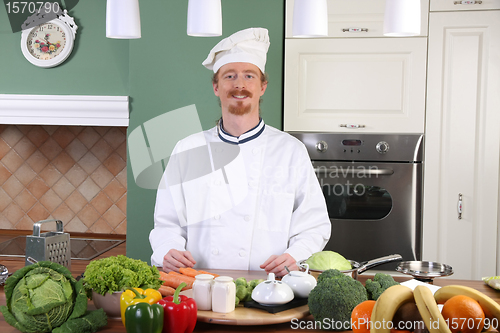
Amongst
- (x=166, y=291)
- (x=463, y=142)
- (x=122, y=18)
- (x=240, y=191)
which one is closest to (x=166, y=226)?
(x=240, y=191)

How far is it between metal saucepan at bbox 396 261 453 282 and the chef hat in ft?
3.51

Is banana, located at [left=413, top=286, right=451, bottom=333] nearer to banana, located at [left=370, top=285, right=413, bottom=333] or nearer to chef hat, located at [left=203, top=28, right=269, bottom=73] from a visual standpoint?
banana, located at [left=370, top=285, right=413, bottom=333]

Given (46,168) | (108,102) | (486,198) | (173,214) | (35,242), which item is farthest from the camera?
(46,168)

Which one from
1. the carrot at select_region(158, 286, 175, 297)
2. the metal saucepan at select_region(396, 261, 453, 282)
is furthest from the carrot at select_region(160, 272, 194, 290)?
the metal saucepan at select_region(396, 261, 453, 282)

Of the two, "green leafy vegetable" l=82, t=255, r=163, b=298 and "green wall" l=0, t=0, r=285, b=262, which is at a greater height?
"green wall" l=0, t=0, r=285, b=262

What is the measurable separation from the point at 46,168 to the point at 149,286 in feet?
6.80

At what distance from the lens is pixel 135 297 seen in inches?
38.9

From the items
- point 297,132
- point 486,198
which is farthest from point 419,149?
point 297,132

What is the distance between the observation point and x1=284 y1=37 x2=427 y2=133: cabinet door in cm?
226

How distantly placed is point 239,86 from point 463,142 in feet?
3.83

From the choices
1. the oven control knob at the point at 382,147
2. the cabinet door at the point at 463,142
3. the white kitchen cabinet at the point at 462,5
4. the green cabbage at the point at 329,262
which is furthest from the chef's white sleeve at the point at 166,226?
the white kitchen cabinet at the point at 462,5

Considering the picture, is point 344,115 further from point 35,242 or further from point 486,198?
point 35,242

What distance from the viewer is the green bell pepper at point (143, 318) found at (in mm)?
897

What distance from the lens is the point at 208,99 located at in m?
2.36
